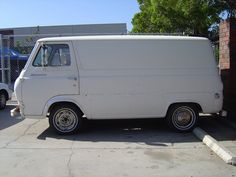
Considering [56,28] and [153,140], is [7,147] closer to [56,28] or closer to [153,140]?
[153,140]

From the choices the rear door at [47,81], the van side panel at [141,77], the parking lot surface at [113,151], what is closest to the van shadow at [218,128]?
the parking lot surface at [113,151]

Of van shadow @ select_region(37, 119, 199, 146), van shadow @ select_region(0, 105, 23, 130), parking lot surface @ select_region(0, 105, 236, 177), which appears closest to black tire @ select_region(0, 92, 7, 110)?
van shadow @ select_region(0, 105, 23, 130)

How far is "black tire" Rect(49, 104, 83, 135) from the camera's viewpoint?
10.5 metres

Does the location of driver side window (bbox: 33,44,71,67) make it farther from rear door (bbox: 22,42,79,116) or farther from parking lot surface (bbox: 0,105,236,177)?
parking lot surface (bbox: 0,105,236,177)

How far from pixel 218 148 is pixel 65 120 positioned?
148 inches

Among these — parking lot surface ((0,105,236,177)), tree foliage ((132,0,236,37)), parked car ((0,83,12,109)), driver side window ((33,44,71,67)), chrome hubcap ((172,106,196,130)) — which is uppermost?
tree foliage ((132,0,236,37))

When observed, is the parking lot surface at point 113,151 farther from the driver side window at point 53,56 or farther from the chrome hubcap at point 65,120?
the driver side window at point 53,56

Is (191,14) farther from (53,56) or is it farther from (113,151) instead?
(113,151)

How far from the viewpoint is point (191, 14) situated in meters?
14.4

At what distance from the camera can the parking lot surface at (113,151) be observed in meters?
7.47

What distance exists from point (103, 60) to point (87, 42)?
0.56 m

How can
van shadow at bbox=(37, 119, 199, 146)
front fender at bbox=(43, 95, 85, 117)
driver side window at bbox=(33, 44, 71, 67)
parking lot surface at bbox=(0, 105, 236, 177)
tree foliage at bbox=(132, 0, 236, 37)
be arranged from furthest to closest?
tree foliage at bbox=(132, 0, 236, 37) → driver side window at bbox=(33, 44, 71, 67) → front fender at bbox=(43, 95, 85, 117) → van shadow at bbox=(37, 119, 199, 146) → parking lot surface at bbox=(0, 105, 236, 177)

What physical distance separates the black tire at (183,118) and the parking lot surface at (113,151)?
24 centimetres

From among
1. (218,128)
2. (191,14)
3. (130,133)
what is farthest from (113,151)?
(191,14)
